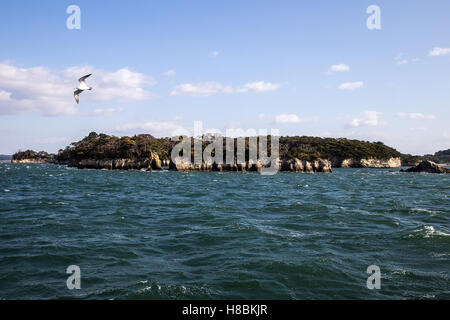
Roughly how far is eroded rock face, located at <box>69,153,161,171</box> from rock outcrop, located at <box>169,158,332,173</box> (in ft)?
25.7

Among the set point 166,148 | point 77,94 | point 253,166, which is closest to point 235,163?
point 253,166

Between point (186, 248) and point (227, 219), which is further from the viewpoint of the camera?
point (227, 219)

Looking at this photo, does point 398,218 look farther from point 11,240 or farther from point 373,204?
point 11,240

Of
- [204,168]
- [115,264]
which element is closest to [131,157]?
[204,168]

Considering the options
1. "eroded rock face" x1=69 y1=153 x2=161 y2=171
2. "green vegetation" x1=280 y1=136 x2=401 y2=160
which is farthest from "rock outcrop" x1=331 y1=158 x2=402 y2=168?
"eroded rock face" x1=69 y1=153 x2=161 y2=171

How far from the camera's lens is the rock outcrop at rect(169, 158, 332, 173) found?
9681 centimetres

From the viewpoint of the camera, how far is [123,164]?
112 metres

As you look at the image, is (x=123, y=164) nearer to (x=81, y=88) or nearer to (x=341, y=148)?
(x=81, y=88)

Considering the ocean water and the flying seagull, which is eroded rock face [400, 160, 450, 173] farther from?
the flying seagull

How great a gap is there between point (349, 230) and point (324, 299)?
929 centimetres

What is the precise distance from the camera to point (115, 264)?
1227cm

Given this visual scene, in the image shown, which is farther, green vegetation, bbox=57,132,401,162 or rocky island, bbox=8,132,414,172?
green vegetation, bbox=57,132,401,162
